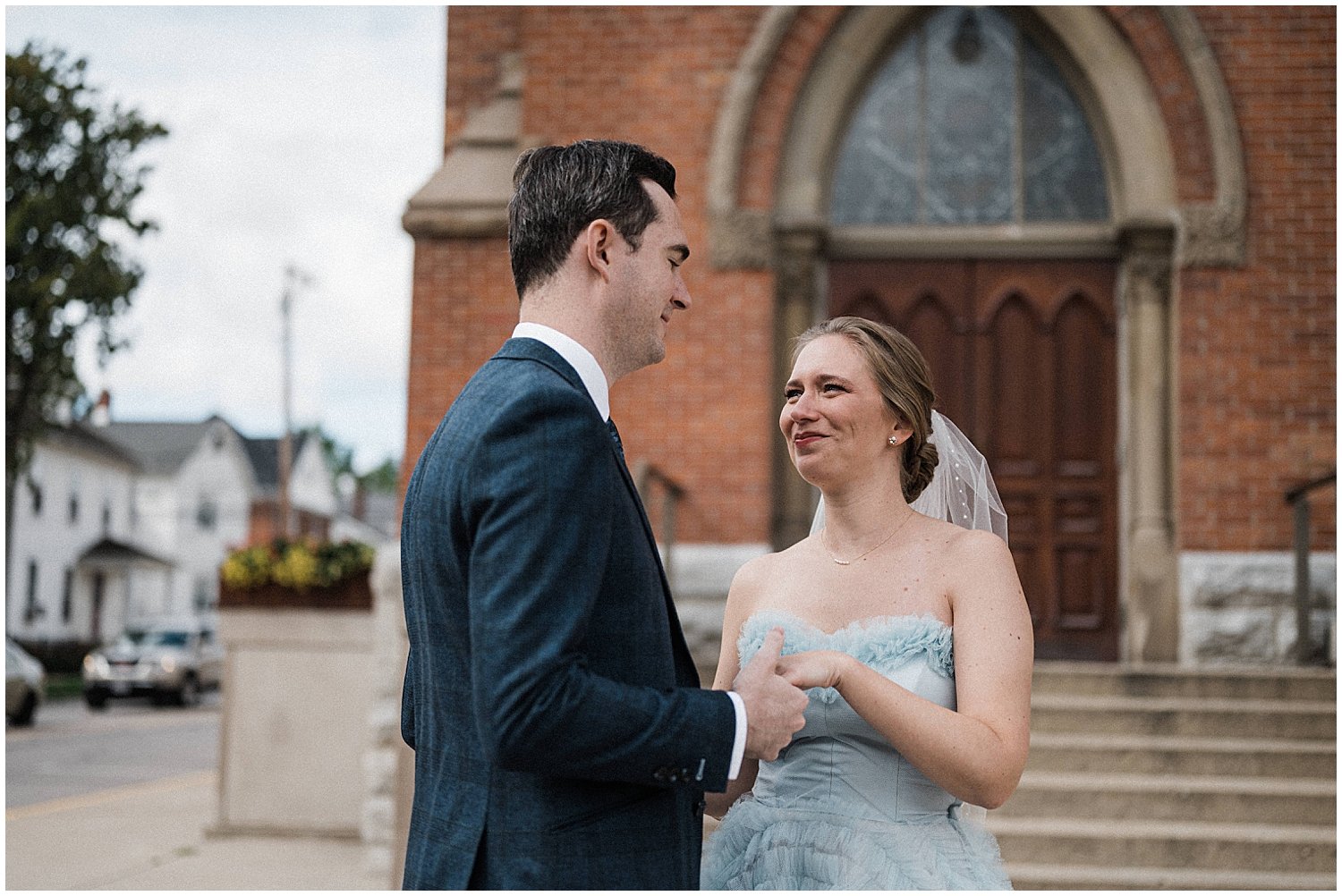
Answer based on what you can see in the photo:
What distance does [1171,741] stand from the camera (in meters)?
6.88

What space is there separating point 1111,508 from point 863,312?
6.98 ft

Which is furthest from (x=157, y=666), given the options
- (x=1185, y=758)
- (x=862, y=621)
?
(x=862, y=621)

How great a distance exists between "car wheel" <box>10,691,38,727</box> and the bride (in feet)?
68.6

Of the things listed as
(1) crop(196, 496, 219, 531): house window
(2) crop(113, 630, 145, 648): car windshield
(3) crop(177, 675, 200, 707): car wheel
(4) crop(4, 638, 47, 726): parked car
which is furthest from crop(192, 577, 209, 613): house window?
(4) crop(4, 638, 47, 726): parked car

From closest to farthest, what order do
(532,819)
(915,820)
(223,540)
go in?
1. (532,819)
2. (915,820)
3. (223,540)

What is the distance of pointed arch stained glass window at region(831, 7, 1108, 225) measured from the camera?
927cm

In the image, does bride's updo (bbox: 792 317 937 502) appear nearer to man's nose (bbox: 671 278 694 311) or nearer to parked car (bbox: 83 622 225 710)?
man's nose (bbox: 671 278 694 311)

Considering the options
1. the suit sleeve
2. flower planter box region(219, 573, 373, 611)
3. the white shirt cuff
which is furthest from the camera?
flower planter box region(219, 573, 373, 611)

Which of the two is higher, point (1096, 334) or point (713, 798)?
point (1096, 334)

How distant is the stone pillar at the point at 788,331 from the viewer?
8820mm

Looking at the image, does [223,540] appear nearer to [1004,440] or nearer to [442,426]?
[1004,440]

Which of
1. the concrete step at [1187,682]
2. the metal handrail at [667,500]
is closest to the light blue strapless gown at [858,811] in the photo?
the concrete step at [1187,682]

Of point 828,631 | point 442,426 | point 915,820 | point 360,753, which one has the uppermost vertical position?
point 442,426

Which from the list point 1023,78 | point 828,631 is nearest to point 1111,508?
point 1023,78
